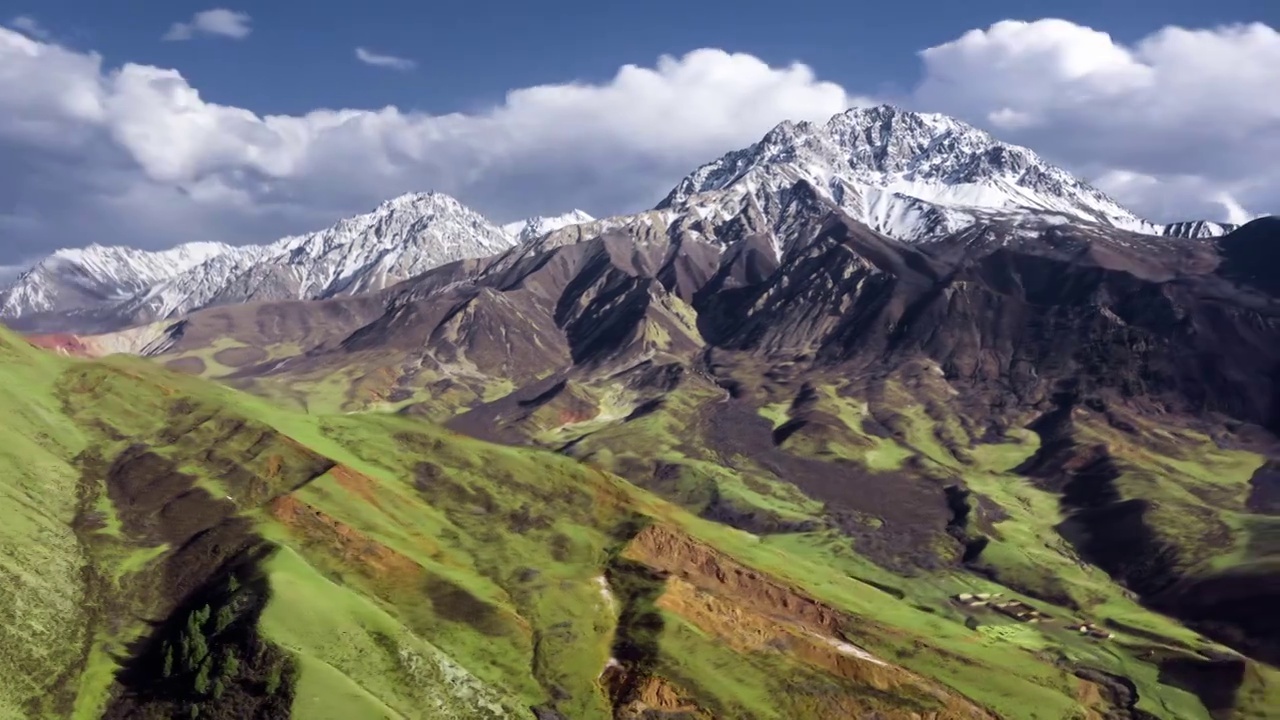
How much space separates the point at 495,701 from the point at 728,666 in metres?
27.2

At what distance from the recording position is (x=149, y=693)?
306 ft

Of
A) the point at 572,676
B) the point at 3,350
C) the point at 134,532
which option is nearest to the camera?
the point at 572,676

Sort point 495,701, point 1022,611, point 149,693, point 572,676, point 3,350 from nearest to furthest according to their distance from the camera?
point 149,693 → point 495,701 → point 572,676 → point 3,350 → point 1022,611

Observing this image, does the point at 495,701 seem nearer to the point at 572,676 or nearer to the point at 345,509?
the point at 572,676

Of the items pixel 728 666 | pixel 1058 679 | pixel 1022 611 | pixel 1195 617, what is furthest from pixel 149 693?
pixel 1195 617

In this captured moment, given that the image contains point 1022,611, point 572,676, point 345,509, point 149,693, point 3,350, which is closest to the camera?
point 149,693

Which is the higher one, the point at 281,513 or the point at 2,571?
the point at 281,513

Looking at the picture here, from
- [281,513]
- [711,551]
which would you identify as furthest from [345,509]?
[711,551]

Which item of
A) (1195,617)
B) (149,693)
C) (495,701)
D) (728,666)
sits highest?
(1195,617)

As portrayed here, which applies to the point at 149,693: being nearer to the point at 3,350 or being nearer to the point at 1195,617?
the point at 3,350

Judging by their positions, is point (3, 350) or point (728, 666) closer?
point (728, 666)

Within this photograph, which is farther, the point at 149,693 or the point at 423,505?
the point at 423,505

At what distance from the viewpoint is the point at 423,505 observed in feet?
456

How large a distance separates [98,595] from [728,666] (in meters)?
66.6
